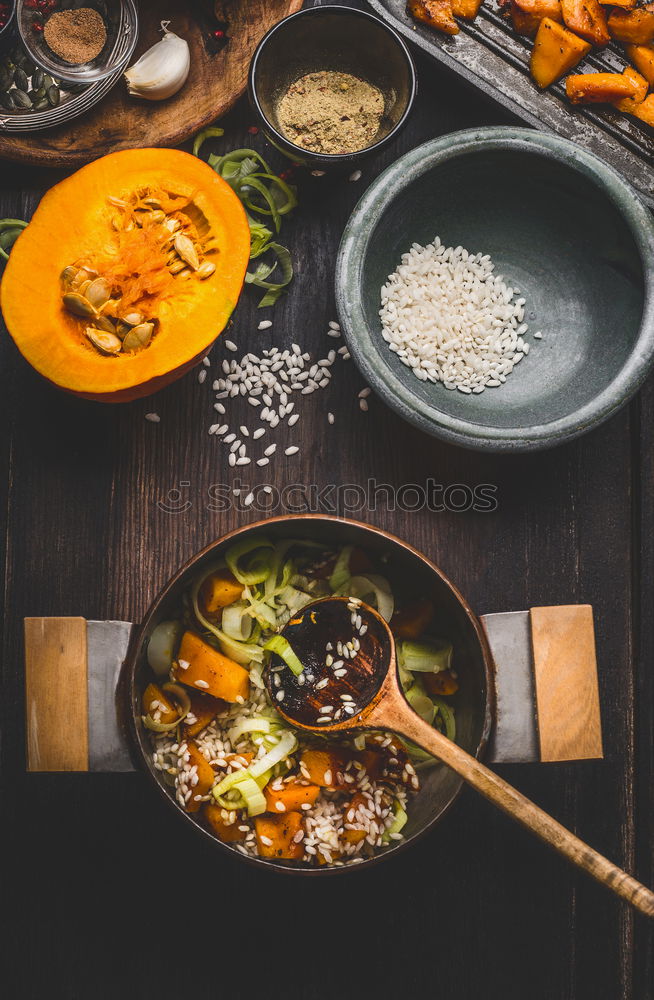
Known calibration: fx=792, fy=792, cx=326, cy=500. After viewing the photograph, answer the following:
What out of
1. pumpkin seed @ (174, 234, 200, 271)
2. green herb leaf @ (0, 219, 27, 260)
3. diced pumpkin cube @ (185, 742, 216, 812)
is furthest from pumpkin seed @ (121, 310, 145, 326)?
diced pumpkin cube @ (185, 742, 216, 812)

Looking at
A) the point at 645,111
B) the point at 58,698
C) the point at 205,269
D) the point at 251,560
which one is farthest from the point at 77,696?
the point at 645,111

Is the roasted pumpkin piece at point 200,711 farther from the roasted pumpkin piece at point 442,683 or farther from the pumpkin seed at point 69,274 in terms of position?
the pumpkin seed at point 69,274

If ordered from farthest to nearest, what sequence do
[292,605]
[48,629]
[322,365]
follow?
[322,365] → [292,605] → [48,629]

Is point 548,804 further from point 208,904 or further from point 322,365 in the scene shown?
point 322,365

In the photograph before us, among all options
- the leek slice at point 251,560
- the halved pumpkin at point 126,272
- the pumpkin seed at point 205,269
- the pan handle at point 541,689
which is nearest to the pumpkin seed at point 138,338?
the halved pumpkin at point 126,272

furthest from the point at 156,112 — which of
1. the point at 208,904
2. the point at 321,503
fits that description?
the point at 208,904

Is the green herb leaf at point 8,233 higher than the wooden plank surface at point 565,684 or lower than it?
higher

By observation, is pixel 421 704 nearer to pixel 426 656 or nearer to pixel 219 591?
pixel 426 656
